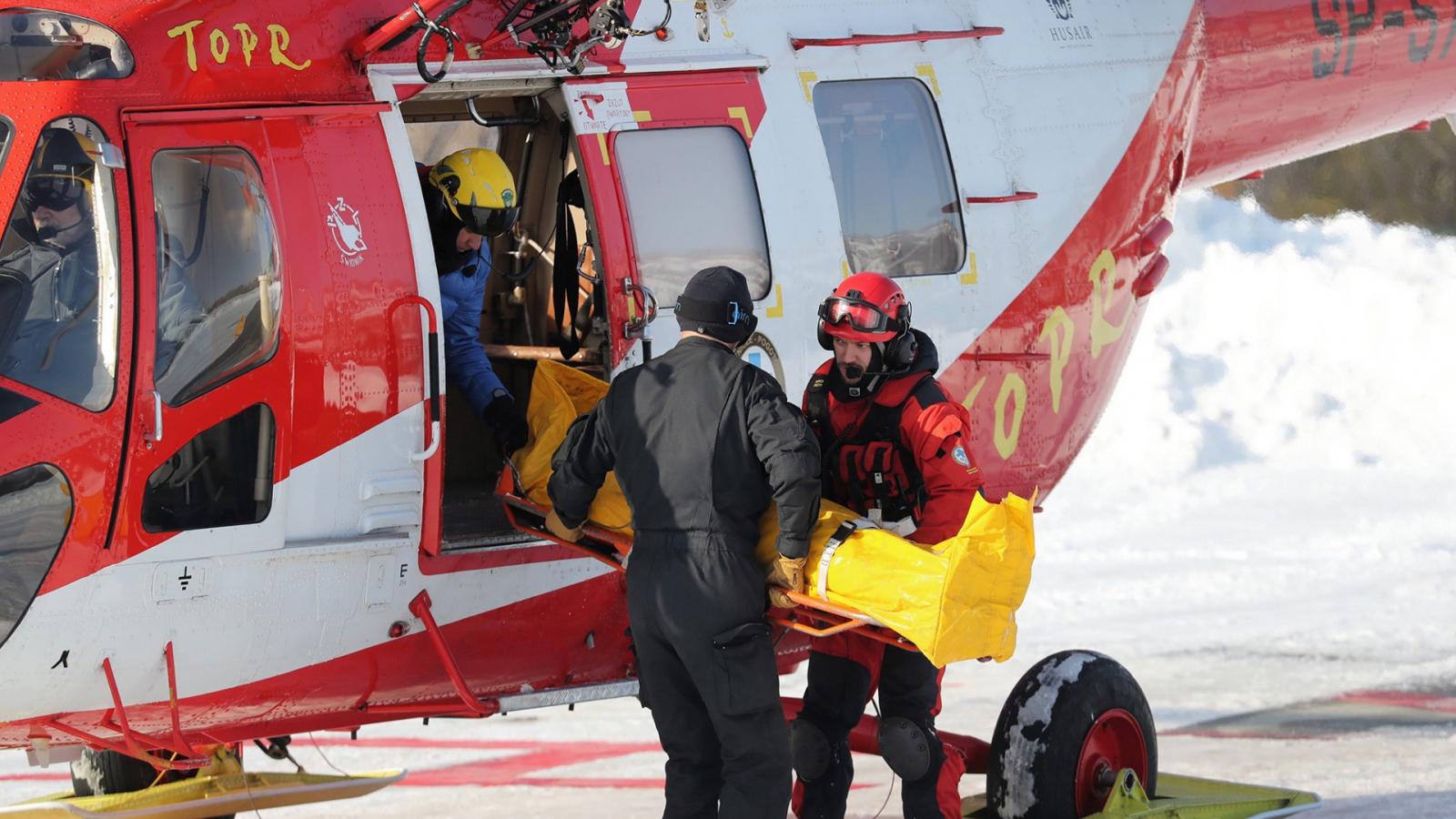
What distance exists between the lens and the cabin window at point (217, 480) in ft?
15.7

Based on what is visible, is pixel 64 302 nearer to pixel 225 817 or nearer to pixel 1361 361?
pixel 225 817

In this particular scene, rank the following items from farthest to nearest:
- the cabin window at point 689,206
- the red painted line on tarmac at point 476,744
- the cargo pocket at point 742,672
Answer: the red painted line on tarmac at point 476,744
the cabin window at point 689,206
the cargo pocket at point 742,672

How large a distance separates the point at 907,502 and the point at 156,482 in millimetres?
2278

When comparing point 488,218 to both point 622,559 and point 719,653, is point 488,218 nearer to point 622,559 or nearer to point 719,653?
point 622,559

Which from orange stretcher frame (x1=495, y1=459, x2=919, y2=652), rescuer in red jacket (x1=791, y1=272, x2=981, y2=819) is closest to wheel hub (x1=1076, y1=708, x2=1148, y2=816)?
rescuer in red jacket (x1=791, y1=272, x2=981, y2=819)

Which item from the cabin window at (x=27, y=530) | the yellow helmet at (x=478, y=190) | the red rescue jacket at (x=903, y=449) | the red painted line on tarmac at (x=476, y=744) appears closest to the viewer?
the cabin window at (x=27, y=530)

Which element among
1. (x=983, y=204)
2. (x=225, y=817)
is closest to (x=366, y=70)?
(x=983, y=204)

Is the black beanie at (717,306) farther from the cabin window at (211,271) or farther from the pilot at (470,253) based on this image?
the cabin window at (211,271)

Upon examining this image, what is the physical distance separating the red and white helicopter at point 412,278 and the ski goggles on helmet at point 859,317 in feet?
2.08

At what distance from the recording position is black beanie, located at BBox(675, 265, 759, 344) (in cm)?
495

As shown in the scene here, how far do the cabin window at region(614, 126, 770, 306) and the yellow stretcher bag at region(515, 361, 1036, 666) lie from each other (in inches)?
45.8

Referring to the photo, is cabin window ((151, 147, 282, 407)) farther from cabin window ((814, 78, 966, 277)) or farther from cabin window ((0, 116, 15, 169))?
cabin window ((814, 78, 966, 277))

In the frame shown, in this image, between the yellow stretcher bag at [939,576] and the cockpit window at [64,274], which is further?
the yellow stretcher bag at [939,576]

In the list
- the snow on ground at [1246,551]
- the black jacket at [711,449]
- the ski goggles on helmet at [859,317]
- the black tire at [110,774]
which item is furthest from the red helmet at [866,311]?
the black tire at [110,774]
